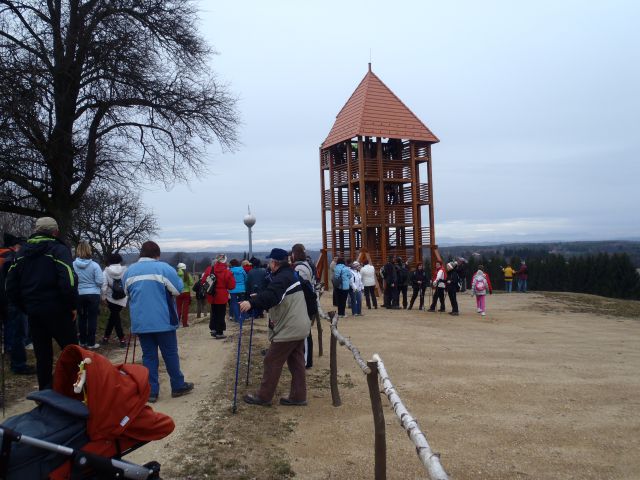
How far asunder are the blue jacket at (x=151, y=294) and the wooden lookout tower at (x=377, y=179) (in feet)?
78.0

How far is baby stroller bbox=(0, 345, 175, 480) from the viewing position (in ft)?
10.4

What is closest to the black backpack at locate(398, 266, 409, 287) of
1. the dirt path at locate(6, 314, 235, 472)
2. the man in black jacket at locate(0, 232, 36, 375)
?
the dirt path at locate(6, 314, 235, 472)

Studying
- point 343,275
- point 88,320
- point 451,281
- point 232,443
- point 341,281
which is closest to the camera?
point 232,443

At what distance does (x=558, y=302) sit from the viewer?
85.6ft

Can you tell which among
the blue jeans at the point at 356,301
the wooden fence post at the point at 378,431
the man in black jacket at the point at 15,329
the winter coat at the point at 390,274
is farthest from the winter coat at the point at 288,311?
the winter coat at the point at 390,274

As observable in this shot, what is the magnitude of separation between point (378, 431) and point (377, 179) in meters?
27.4

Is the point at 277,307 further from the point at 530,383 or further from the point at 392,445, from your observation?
the point at 530,383

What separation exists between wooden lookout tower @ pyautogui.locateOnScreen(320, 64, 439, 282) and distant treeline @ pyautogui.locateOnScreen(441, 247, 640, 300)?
92.1 feet

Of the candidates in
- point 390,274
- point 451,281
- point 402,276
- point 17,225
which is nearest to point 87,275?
point 390,274

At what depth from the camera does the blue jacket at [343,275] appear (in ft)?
52.0

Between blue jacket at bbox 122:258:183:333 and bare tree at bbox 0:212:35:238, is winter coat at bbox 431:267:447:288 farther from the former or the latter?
bare tree at bbox 0:212:35:238

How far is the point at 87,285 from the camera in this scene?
9.55 meters

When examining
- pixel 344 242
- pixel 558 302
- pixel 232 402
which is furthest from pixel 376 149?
pixel 232 402

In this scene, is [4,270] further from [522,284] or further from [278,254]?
[522,284]
